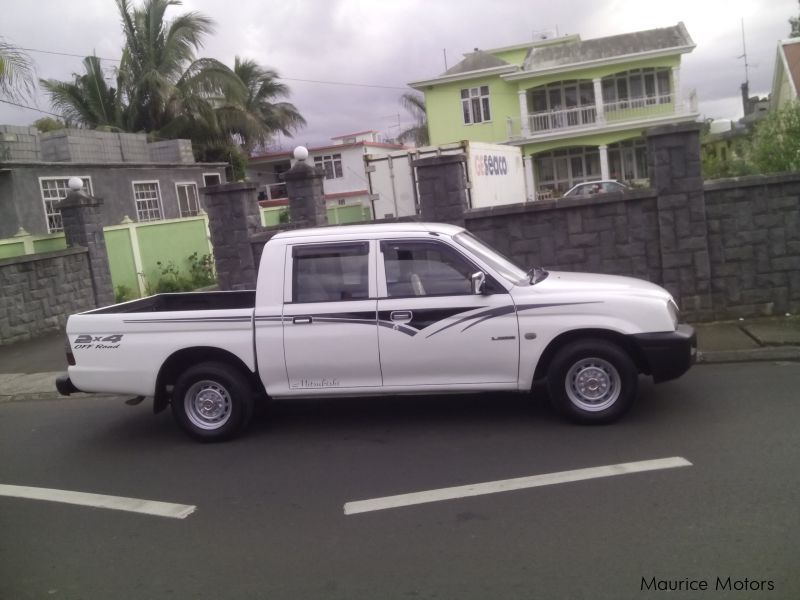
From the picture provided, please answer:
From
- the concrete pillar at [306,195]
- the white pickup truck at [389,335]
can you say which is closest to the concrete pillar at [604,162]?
the concrete pillar at [306,195]

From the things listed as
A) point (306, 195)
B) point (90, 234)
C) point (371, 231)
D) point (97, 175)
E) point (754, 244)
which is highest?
point (97, 175)

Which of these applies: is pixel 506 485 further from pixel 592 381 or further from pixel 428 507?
pixel 592 381

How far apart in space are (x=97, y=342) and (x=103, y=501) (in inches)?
68.2

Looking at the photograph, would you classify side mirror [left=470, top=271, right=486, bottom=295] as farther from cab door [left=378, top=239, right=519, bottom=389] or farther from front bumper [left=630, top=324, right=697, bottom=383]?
front bumper [left=630, top=324, right=697, bottom=383]

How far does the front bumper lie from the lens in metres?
6.42

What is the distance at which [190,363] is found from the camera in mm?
7102

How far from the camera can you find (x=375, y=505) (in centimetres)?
528

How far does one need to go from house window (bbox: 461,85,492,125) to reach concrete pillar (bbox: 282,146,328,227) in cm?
2750

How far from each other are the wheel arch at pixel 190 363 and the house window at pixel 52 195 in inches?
559

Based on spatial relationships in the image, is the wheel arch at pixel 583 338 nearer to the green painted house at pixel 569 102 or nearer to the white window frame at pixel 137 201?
the white window frame at pixel 137 201

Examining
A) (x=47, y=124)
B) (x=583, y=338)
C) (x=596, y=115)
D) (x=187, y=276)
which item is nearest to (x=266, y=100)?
(x=47, y=124)

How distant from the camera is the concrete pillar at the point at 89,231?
1486 cm

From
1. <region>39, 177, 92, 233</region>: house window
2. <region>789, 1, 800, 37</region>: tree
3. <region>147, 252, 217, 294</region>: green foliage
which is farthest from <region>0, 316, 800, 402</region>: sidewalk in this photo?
<region>789, 1, 800, 37</region>: tree

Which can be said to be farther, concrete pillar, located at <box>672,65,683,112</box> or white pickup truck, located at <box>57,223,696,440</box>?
concrete pillar, located at <box>672,65,683,112</box>
